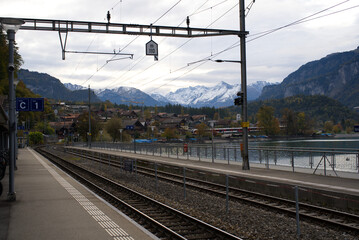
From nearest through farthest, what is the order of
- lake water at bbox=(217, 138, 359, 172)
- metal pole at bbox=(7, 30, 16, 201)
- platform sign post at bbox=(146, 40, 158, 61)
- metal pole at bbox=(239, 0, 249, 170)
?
1. metal pole at bbox=(7, 30, 16, 201)
2. lake water at bbox=(217, 138, 359, 172)
3. platform sign post at bbox=(146, 40, 158, 61)
4. metal pole at bbox=(239, 0, 249, 170)

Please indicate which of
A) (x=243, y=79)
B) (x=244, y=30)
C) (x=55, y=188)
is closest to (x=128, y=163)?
(x=55, y=188)

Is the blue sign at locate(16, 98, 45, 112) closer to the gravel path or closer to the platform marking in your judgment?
the platform marking

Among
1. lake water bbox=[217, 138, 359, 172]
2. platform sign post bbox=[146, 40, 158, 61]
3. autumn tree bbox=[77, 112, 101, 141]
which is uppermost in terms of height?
platform sign post bbox=[146, 40, 158, 61]

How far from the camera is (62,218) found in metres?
11.3

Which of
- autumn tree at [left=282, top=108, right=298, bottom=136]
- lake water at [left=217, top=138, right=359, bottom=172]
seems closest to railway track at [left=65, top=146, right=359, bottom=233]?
lake water at [left=217, top=138, right=359, bottom=172]

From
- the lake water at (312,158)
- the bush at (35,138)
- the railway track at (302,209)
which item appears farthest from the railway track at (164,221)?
the bush at (35,138)

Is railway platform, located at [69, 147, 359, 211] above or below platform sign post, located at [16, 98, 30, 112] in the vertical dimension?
below

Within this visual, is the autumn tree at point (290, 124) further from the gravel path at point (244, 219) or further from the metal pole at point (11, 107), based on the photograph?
the metal pole at point (11, 107)

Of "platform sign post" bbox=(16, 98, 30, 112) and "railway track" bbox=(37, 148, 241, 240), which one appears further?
"platform sign post" bbox=(16, 98, 30, 112)

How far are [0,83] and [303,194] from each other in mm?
43433

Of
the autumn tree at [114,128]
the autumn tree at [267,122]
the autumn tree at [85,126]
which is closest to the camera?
the autumn tree at [85,126]

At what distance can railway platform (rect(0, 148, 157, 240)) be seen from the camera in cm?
928

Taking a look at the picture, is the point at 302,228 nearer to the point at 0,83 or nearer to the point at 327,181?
the point at 327,181

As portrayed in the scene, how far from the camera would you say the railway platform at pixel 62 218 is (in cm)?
928
